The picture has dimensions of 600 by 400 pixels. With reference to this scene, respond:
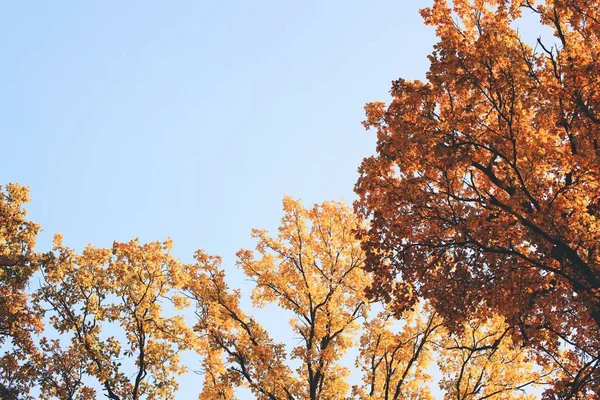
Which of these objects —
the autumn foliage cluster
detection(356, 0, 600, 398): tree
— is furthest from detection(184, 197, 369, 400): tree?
detection(356, 0, 600, 398): tree

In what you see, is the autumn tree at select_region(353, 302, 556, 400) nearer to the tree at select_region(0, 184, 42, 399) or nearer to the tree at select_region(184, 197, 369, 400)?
the tree at select_region(184, 197, 369, 400)

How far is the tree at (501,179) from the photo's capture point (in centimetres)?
941

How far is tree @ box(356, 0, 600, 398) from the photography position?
9414 mm

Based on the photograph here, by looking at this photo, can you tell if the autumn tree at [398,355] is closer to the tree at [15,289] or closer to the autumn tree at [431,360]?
the autumn tree at [431,360]

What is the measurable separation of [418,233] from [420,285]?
99cm

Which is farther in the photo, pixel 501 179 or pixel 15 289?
pixel 15 289

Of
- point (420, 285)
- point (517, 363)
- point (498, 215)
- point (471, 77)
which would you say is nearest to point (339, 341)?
point (517, 363)

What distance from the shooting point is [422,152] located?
10.7 meters

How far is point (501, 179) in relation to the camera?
11227 millimetres

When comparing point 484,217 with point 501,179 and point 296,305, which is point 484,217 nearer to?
point 501,179

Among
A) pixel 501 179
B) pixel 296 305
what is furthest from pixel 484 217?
pixel 296 305

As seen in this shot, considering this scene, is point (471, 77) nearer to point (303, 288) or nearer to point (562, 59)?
point (562, 59)

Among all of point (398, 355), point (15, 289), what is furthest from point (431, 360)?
point (15, 289)

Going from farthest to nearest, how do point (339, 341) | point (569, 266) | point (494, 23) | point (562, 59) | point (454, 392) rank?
point (339, 341) < point (454, 392) < point (494, 23) < point (562, 59) < point (569, 266)
